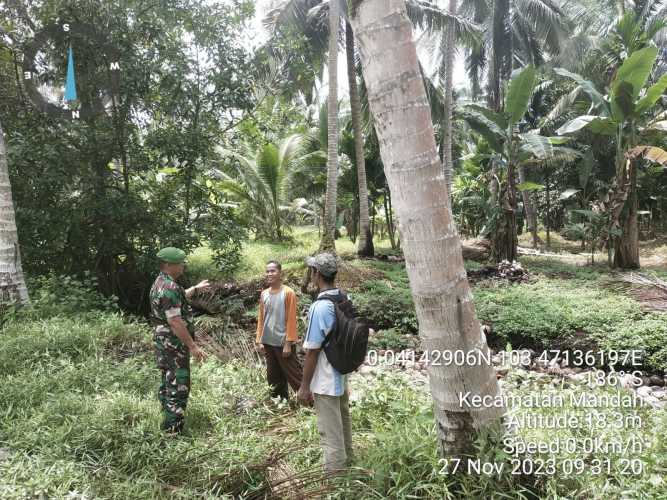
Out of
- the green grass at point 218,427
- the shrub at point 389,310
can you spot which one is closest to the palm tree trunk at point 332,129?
the shrub at point 389,310

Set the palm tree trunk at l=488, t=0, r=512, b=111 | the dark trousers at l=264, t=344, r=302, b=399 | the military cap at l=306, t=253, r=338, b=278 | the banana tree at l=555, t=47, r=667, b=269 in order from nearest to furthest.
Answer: the military cap at l=306, t=253, r=338, b=278 < the dark trousers at l=264, t=344, r=302, b=399 < the banana tree at l=555, t=47, r=667, b=269 < the palm tree trunk at l=488, t=0, r=512, b=111

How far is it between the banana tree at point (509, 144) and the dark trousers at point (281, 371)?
26.9 ft

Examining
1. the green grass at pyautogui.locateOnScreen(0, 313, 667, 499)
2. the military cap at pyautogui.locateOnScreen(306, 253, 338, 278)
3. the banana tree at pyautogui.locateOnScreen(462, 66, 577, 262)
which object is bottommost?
the green grass at pyautogui.locateOnScreen(0, 313, 667, 499)

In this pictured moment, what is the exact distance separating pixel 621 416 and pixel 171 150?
24.8 feet

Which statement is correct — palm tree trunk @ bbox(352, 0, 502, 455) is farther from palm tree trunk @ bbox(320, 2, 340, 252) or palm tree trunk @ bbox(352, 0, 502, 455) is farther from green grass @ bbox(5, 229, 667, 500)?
palm tree trunk @ bbox(320, 2, 340, 252)

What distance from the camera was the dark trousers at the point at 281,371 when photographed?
4363 millimetres

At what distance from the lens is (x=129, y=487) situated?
9.46 ft

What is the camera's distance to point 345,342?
2732 mm

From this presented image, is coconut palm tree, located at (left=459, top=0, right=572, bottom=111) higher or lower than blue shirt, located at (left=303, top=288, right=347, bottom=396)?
higher

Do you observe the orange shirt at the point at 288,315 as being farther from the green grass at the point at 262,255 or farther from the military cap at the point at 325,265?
the green grass at the point at 262,255

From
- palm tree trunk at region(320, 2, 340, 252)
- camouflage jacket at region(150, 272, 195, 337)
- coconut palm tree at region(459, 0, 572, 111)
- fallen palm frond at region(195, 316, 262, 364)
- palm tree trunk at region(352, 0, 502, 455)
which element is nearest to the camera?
palm tree trunk at region(352, 0, 502, 455)

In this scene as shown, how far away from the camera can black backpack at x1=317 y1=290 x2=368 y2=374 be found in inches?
107

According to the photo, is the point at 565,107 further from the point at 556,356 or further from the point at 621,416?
the point at 621,416

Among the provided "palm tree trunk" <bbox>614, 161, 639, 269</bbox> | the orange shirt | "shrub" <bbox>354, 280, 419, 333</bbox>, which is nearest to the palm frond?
"palm tree trunk" <bbox>614, 161, 639, 269</bbox>
